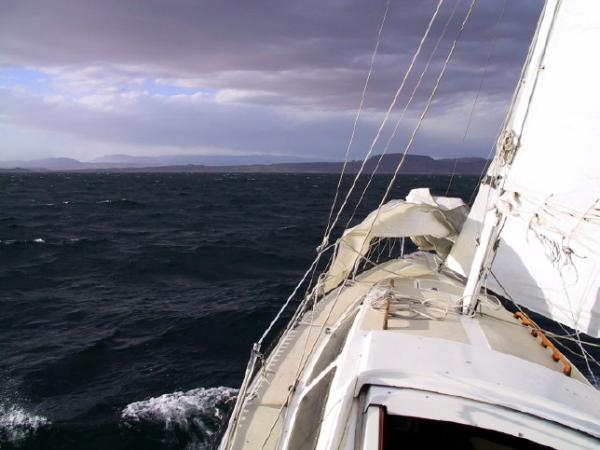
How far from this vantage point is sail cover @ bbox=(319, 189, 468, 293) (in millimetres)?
7215

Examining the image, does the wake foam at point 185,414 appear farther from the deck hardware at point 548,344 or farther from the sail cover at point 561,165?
the sail cover at point 561,165

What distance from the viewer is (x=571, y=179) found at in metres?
4.59

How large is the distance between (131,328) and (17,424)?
4.00 m

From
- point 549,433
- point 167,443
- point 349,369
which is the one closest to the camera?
A: point 549,433

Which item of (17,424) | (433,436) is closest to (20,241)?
(17,424)

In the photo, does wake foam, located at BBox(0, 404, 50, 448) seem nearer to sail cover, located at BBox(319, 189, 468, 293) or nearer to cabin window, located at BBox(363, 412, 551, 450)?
sail cover, located at BBox(319, 189, 468, 293)

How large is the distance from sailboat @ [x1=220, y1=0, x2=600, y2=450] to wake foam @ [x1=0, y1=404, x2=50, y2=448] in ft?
12.9

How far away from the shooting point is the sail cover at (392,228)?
23.7 feet

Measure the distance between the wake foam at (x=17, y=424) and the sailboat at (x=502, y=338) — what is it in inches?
154

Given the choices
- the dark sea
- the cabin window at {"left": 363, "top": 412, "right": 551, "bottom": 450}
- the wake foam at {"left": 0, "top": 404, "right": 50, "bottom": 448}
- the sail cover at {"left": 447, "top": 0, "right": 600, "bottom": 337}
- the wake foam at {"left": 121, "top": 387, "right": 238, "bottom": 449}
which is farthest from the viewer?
the dark sea

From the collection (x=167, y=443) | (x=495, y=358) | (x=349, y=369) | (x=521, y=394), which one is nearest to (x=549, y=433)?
(x=521, y=394)

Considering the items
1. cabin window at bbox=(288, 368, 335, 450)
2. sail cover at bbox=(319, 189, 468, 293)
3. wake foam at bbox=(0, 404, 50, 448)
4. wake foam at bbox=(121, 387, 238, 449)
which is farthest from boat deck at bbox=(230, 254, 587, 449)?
wake foam at bbox=(0, 404, 50, 448)

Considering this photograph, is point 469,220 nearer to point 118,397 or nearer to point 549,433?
point 549,433

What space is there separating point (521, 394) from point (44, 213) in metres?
38.8
